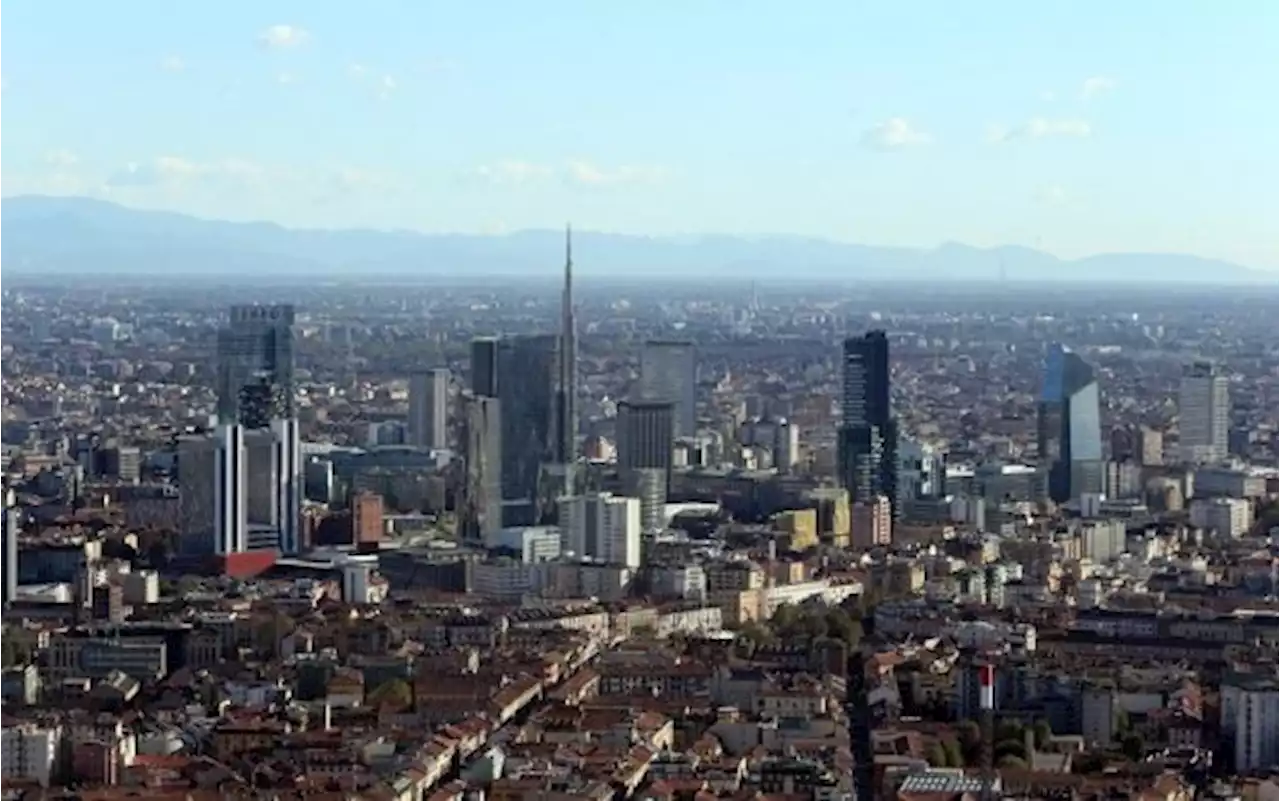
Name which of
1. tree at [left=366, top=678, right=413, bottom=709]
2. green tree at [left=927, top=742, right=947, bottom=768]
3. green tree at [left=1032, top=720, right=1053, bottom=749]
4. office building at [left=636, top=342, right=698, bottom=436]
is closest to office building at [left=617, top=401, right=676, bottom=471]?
office building at [left=636, top=342, right=698, bottom=436]

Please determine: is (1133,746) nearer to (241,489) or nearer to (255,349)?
(241,489)

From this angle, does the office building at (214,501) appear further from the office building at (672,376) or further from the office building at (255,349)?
the office building at (672,376)

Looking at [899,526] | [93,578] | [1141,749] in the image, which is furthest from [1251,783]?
[899,526]

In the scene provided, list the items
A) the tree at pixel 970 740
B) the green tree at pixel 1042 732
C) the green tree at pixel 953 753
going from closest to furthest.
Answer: the green tree at pixel 953 753
the tree at pixel 970 740
the green tree at pixel 1042 732

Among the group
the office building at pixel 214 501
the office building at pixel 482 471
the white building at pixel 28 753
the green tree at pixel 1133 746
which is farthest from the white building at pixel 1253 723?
the office building at pixel 482 471

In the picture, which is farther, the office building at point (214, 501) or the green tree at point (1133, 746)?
the office building at point (214, 501)

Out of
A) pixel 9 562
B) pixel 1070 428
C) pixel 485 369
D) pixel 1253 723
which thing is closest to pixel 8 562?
pixel 9 562

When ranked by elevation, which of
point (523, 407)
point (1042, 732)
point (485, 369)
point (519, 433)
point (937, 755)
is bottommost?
point (1042, 732)
